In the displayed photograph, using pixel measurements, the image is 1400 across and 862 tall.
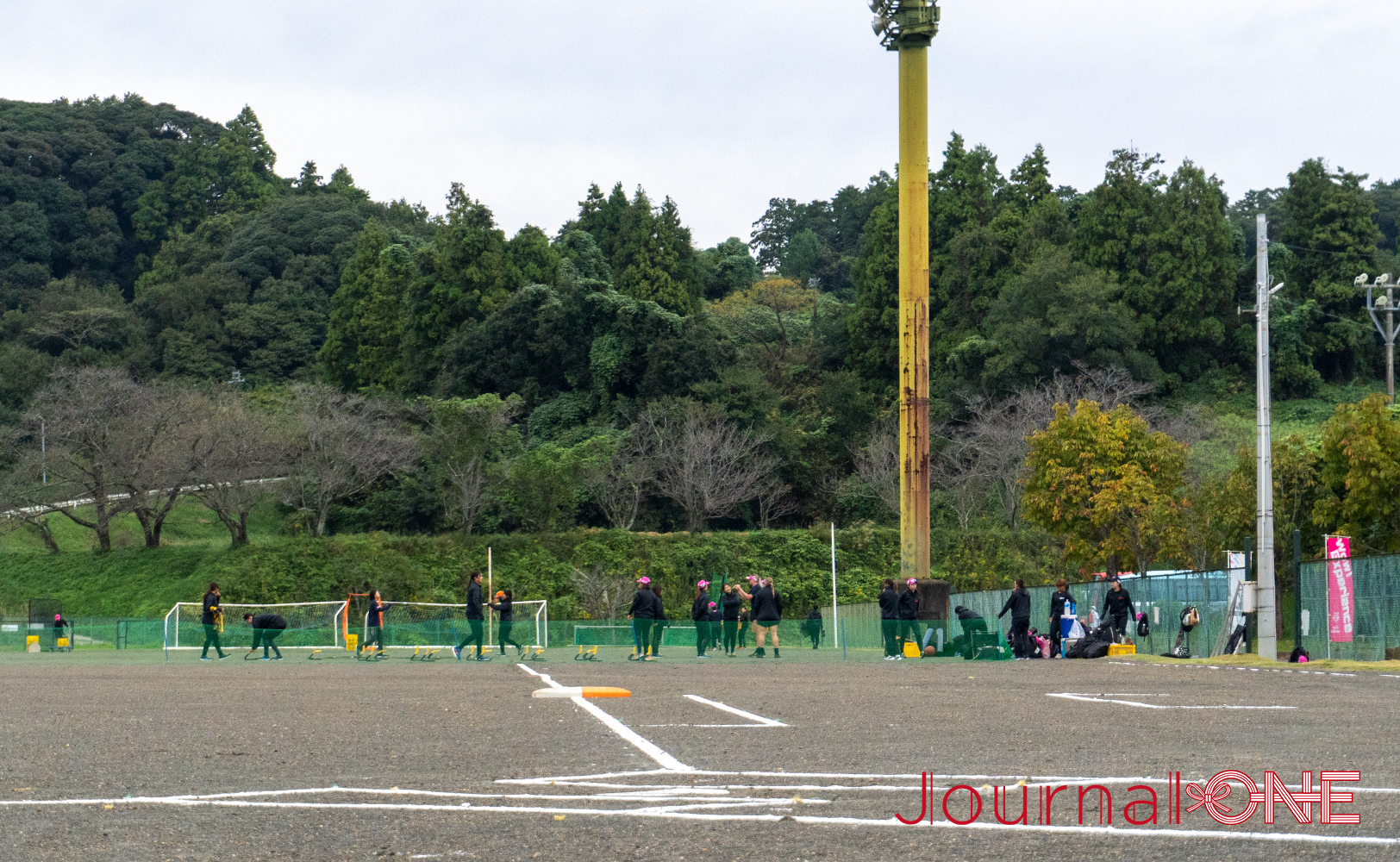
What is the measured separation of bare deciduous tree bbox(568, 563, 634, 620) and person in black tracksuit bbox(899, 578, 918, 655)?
26.0 metres

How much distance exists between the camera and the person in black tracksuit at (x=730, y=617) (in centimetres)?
2983

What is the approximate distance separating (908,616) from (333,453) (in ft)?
126

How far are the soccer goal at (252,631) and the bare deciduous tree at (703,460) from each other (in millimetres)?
20594

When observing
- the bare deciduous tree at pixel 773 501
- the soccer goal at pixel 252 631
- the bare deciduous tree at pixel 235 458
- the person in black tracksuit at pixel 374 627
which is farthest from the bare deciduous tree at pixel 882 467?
the person in black tracksuit at pixel 374 627

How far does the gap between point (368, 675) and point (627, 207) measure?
60.3 m

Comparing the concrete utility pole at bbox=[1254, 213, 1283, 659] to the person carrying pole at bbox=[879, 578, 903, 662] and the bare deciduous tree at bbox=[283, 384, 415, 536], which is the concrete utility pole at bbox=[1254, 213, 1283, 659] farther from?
the bare deciduous tree at bbox=[283, 384, 415, 536]

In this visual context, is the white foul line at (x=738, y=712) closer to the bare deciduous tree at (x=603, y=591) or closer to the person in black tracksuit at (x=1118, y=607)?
the person in black tracksuit at (x=1118, y=607)

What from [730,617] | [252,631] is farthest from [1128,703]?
[252,631]

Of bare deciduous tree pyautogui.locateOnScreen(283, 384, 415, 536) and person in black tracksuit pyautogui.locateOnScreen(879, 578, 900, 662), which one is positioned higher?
bare deciduous tree pyautogui.locateOnScreen(283, 384, 415, 536)

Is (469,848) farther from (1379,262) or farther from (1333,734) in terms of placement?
(1379,262)

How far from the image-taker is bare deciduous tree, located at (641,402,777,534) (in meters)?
63.0

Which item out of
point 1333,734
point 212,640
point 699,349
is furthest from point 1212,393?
point 1333,734

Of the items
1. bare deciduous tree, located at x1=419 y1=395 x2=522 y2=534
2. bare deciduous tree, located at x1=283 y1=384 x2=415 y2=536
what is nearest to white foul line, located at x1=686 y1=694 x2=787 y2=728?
bare deciduous tree, located at x1=419 y1=395 x2=522 y2=534

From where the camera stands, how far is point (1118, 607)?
28000 mm
